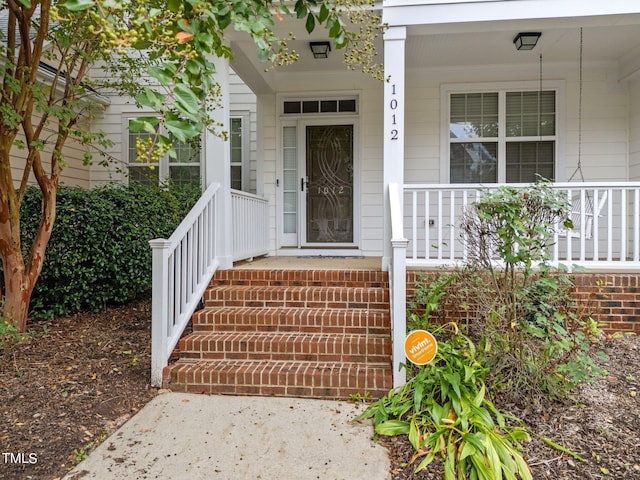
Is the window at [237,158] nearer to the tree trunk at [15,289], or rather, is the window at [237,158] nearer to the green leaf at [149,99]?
the tree trunk at [15,289]

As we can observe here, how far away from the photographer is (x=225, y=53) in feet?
7.86

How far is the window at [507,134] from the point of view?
5.78 metres

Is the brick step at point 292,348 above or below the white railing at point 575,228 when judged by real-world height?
below

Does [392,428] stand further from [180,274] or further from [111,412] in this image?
[180,274]

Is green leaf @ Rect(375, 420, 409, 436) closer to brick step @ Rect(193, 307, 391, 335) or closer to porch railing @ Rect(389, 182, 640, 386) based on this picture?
porch railing @ Rect(389, 182, 640, 386)

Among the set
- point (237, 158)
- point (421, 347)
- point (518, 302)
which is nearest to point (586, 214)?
point (518, 302)

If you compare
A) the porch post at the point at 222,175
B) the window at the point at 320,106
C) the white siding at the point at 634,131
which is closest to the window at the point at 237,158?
the window at the point at 320,106

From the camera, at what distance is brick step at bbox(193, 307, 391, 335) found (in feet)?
12.1

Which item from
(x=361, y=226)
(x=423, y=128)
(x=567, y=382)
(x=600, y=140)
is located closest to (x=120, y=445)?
(x=567, y=382)

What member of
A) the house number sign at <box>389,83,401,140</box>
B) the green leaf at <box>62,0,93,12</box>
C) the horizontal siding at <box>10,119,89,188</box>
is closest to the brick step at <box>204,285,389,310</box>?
the house number sign at <box>389,83,401,140</box>

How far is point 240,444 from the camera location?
2555 mm

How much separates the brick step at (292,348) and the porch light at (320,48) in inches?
131

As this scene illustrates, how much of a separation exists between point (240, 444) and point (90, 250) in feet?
10.2

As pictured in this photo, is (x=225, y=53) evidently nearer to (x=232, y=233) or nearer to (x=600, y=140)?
(x=232, y=233)
